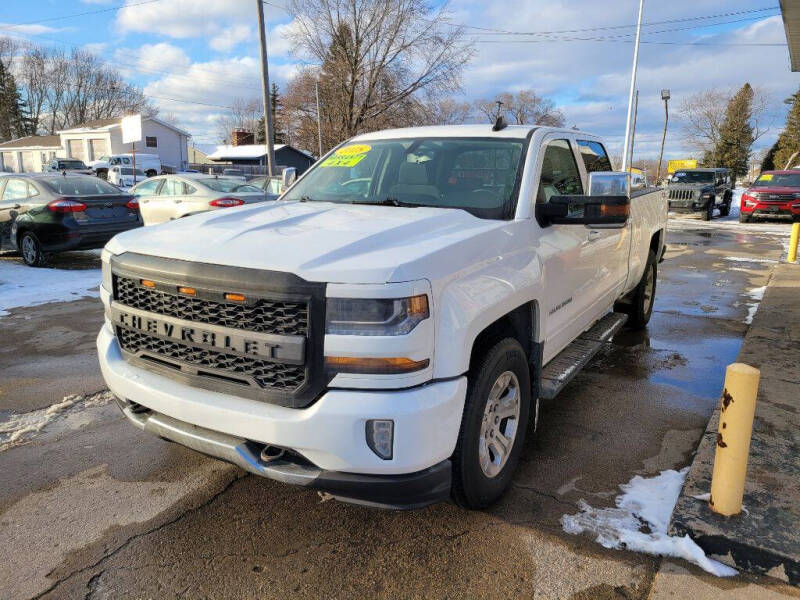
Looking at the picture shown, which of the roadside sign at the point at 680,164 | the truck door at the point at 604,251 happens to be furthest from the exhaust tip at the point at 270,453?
the roadside sign at the point at 680,164

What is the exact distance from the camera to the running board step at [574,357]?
3.47 m

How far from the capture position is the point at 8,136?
7094 cm

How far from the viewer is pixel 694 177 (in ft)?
79.3

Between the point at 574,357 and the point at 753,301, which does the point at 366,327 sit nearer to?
the point at 574,357

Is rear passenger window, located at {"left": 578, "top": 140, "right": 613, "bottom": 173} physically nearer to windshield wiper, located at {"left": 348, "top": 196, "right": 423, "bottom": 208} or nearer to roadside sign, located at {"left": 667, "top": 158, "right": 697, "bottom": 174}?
windshield wiper, located at {"left": 348, "top": 196, "right": 423, "bottom": 208}

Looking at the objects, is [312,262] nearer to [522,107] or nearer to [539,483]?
[539,483]

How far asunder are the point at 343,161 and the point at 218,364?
219cm

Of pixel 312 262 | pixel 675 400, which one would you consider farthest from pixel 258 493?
pixel 675 400

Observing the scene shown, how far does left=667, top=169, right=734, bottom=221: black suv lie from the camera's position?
22438mm

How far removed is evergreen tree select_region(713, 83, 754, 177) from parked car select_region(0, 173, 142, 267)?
207ft

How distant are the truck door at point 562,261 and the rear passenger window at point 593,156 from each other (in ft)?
0.96

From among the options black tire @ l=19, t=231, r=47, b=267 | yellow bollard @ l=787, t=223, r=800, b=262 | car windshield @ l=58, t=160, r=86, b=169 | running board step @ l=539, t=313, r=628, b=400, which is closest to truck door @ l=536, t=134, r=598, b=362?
running board step @ l=539, t=313, r=628, b=400

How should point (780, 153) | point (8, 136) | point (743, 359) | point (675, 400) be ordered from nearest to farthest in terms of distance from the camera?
point (675, 400) < point (743, 359) < point (780, 153) < point (8, 136)

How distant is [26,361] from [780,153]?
2856 inches
